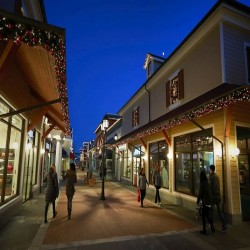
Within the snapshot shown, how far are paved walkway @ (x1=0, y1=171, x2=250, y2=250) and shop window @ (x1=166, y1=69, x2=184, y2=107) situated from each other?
5.84m

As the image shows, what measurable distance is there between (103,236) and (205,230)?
122 inches

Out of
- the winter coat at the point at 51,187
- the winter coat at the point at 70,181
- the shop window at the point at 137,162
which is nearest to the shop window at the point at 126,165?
the shop window at the point at 137,162

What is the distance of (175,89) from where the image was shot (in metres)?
13.5

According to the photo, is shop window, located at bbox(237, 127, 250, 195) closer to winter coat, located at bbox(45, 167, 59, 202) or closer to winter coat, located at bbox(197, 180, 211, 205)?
winter coat, located at bbox(197, 180, 211, 205)

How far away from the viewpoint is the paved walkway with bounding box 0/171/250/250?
20.6 feet

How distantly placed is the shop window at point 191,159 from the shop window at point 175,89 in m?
2.25

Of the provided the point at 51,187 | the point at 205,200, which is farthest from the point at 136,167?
the point at 205,200

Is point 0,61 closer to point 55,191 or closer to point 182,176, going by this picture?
point 55,191

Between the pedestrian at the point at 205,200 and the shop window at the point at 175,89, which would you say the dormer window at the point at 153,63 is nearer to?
the shop window at the point at 175,89

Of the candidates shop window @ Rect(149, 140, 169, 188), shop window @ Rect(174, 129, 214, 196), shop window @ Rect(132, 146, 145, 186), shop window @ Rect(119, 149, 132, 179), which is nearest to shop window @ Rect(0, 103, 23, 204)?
shop window @ Rect(174, 129, 214, 196)

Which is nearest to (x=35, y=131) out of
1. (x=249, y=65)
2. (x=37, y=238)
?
(x=37, y=238)

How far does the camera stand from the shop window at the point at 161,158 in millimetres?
13711

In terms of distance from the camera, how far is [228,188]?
842 centimetres

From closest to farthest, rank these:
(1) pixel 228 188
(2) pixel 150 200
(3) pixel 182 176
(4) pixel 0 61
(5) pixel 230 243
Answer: (4) pixel 0 61 → (5) pixel 230 243 → (1) pixel 228 188 → (3) pixel 182 176 → (2) pixel 150 200
